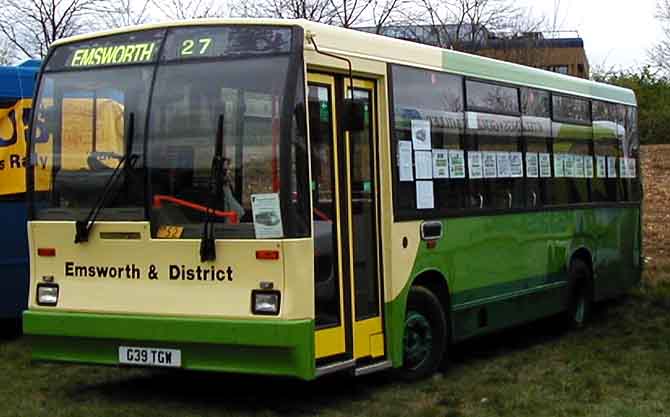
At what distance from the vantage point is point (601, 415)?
355 inches

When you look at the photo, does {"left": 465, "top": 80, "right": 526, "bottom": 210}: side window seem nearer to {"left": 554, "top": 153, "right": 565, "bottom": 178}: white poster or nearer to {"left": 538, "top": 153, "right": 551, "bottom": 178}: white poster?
{"left": 538, "top": 153, "right": 551, "bottom": 178}: white poster

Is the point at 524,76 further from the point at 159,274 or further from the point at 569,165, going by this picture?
the point at 159,274

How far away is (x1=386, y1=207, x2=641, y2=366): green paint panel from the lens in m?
10.7

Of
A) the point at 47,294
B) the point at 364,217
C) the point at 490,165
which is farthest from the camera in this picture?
the point at 490,165

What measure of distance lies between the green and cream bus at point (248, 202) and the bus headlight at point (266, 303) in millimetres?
14

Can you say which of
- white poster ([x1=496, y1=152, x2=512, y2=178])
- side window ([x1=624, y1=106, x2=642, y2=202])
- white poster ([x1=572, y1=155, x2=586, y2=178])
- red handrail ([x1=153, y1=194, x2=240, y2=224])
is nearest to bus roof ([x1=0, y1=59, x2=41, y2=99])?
red handrail ([x1=153, y1=194, x2=240, y2=224])

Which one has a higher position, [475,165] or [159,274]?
[475,165]

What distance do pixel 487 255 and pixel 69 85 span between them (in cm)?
434

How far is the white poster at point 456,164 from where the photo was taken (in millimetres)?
10945

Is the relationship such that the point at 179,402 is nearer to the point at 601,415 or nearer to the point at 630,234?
the point at 601,415

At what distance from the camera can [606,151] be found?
14.8 metres

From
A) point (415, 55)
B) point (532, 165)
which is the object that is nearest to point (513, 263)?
point (532, 165)

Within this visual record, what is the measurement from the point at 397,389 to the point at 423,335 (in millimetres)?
676

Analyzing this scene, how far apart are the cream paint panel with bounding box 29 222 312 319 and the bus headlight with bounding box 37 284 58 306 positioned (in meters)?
0.06
